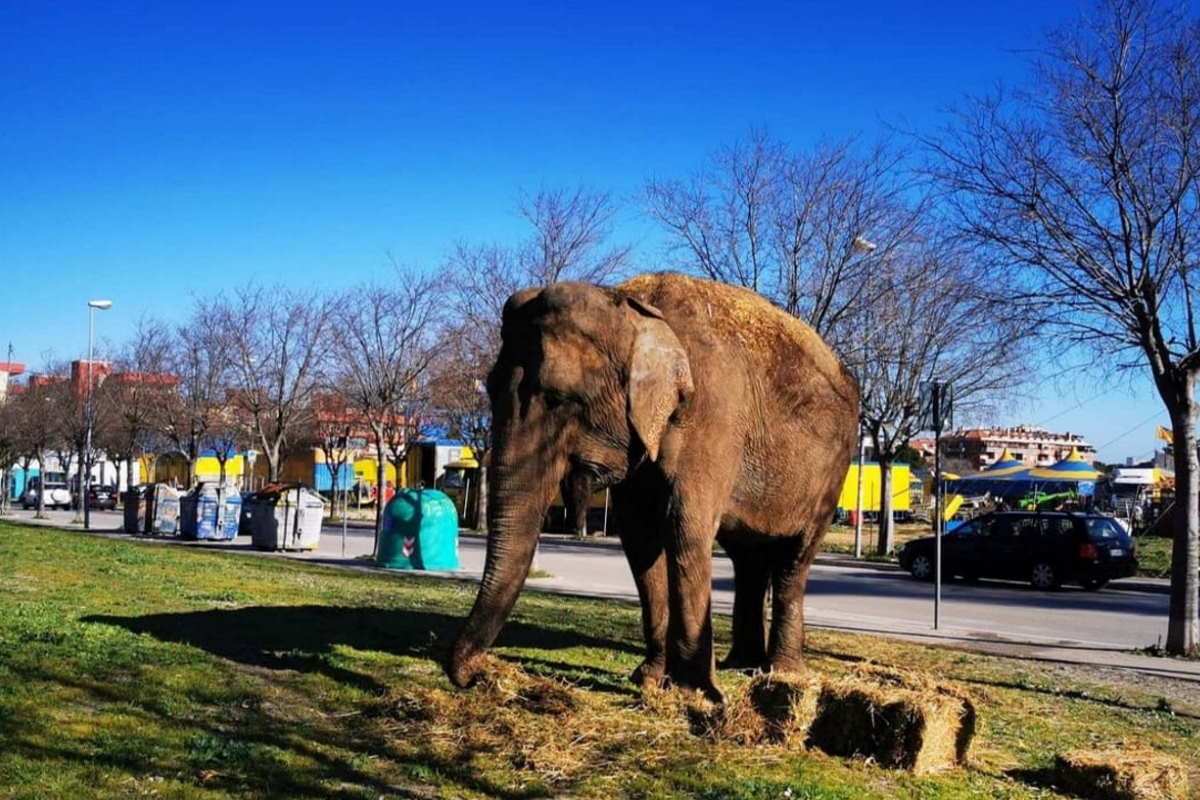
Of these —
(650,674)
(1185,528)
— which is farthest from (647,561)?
(1185,528)

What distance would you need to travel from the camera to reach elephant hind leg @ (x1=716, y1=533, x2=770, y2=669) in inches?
359

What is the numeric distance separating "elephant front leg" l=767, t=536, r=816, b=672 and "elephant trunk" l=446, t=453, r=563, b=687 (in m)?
2.61

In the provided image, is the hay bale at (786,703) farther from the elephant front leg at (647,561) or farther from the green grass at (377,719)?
the elephant front leg at (647,561)

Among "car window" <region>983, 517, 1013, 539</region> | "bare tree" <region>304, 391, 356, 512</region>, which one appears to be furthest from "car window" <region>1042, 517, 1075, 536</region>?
"bare tree" <region>304, 391, 356, 512</region>

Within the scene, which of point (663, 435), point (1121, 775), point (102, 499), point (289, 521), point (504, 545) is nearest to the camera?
point (1121, 775)

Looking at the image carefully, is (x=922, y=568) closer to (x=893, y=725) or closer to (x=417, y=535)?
(x=417, y=535)

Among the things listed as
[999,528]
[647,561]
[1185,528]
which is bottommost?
[647,561]

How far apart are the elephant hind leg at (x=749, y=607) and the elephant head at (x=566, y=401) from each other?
226 centimetres

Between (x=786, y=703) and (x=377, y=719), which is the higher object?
(x=786, y=703)

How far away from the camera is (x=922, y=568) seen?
25438mm

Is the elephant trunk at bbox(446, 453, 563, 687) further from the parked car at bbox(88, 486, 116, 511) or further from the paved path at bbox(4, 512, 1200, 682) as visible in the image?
the parked car at bbox(88, 486, 116, 511)

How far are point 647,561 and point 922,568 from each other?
18891 mm

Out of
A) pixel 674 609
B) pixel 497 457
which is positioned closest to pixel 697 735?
pixel 674 609

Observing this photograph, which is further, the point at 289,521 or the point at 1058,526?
the point at 289,521
